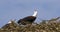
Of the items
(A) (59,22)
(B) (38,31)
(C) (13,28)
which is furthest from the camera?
(A) (59,22)

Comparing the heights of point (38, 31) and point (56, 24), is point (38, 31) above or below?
below

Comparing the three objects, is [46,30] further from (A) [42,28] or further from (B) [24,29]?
(B) [24,29]

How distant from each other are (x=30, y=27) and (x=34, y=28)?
135 millimetres

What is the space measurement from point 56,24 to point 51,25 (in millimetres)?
190

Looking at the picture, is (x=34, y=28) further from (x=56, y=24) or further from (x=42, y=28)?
(x=56, y=24)

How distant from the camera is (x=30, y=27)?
305 inches

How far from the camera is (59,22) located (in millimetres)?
8383

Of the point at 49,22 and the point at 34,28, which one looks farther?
the point at 49,22

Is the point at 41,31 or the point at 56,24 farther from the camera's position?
the point at 56,24

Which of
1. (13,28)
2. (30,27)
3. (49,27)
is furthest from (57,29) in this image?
(13,28)

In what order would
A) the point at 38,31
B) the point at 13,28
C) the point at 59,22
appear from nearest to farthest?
the point at 38,31, the point at 13,28, the point at 59,22

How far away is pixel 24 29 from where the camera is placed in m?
7.61

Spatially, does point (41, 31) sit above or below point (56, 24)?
below

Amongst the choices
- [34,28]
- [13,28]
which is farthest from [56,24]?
[13,28]
